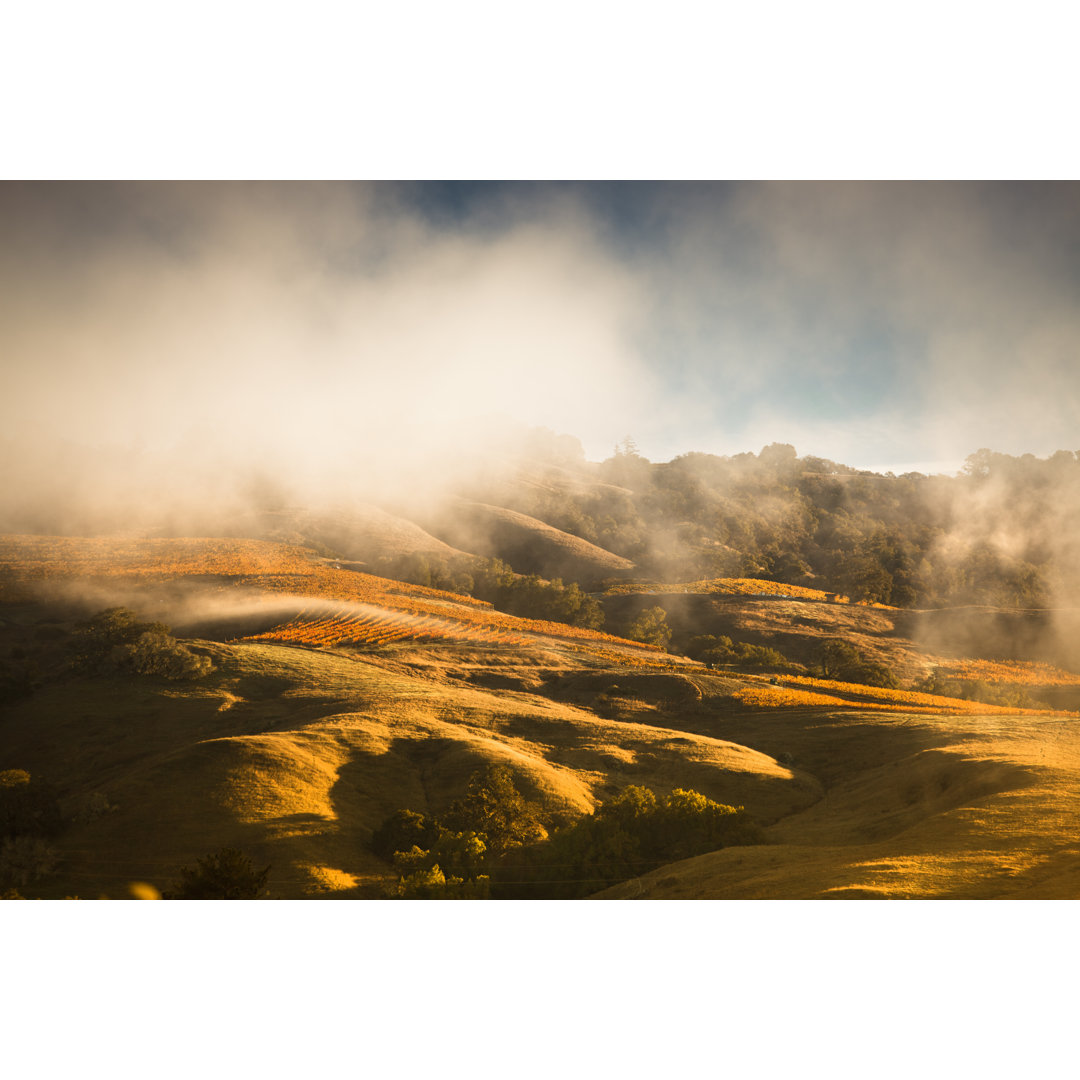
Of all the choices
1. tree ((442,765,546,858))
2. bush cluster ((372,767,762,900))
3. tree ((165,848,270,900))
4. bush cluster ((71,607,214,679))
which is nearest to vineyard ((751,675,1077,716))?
bush cluster ((372,767,762,900))

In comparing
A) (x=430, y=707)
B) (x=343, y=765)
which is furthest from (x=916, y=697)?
(x=343, y=765)

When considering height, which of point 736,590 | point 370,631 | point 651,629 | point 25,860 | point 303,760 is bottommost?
point 25,860

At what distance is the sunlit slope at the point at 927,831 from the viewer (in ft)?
18.6

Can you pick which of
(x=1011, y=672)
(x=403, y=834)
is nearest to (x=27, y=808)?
(x=403, y=834)

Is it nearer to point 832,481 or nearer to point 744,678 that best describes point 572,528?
point 832,481

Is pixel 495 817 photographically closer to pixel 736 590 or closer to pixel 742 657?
pixel 742 657

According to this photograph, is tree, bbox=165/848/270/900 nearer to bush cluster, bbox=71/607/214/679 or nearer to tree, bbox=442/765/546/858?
tree, bbox=442/765/546/858

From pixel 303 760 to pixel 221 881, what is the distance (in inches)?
78.5

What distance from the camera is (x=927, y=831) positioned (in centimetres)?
661

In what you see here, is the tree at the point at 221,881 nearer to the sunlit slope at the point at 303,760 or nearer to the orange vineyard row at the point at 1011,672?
the sunlit slope at the point at 303,760

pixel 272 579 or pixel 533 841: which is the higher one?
pixel 272 579

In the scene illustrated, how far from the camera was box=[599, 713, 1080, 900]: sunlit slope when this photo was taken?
5.66 meters

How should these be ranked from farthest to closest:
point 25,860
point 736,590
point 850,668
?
point 736,590 → point 850,668 → point 25,860

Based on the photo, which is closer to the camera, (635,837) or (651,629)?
(635,837)
